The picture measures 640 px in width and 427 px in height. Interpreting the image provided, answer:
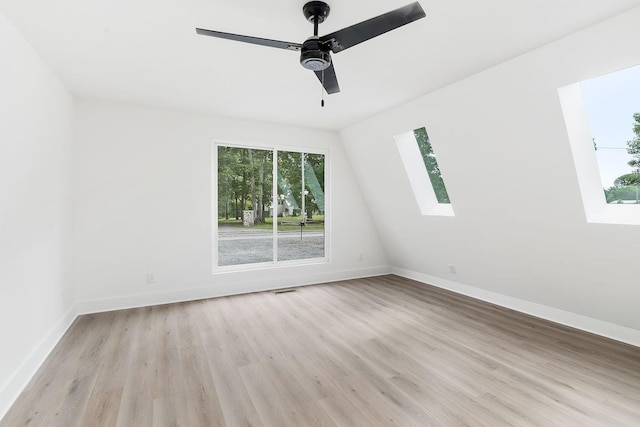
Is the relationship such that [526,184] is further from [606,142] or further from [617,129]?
[617,129]

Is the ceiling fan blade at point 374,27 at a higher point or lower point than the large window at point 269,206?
higher

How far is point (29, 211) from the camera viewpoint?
242 centimetres

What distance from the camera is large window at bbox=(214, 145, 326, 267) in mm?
4508

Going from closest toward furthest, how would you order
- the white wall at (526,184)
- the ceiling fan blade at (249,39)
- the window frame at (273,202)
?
1. the ceiling fan blade at (249,39)
2. the white wall at (526,184)
3. the window frame at (273,202)

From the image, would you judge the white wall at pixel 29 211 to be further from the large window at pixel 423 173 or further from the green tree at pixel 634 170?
the green tree at pixel 634 170

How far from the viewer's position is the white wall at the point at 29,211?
2.04m

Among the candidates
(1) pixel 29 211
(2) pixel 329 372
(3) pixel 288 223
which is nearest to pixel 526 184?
(2) pixel 329 372

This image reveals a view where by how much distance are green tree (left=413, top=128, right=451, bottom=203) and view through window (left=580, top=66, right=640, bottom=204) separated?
166 centimetres

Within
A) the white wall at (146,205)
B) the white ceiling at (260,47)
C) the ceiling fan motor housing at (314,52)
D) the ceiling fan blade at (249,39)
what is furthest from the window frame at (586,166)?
the white wall at (146,205)

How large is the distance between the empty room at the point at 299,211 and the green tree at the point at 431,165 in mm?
43

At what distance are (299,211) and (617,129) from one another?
3.76 m

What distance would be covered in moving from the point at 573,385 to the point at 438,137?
8.15ft

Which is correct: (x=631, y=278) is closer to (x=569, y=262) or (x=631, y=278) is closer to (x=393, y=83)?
(x=569, y=262)

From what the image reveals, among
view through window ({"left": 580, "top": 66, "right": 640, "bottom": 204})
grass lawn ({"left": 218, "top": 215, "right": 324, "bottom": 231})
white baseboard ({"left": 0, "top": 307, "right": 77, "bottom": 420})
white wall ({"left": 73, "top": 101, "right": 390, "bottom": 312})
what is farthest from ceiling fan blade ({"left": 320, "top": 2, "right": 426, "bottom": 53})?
grass lawn ({"left": 218, "top": 215, "right": 324, "bottom": 231})
